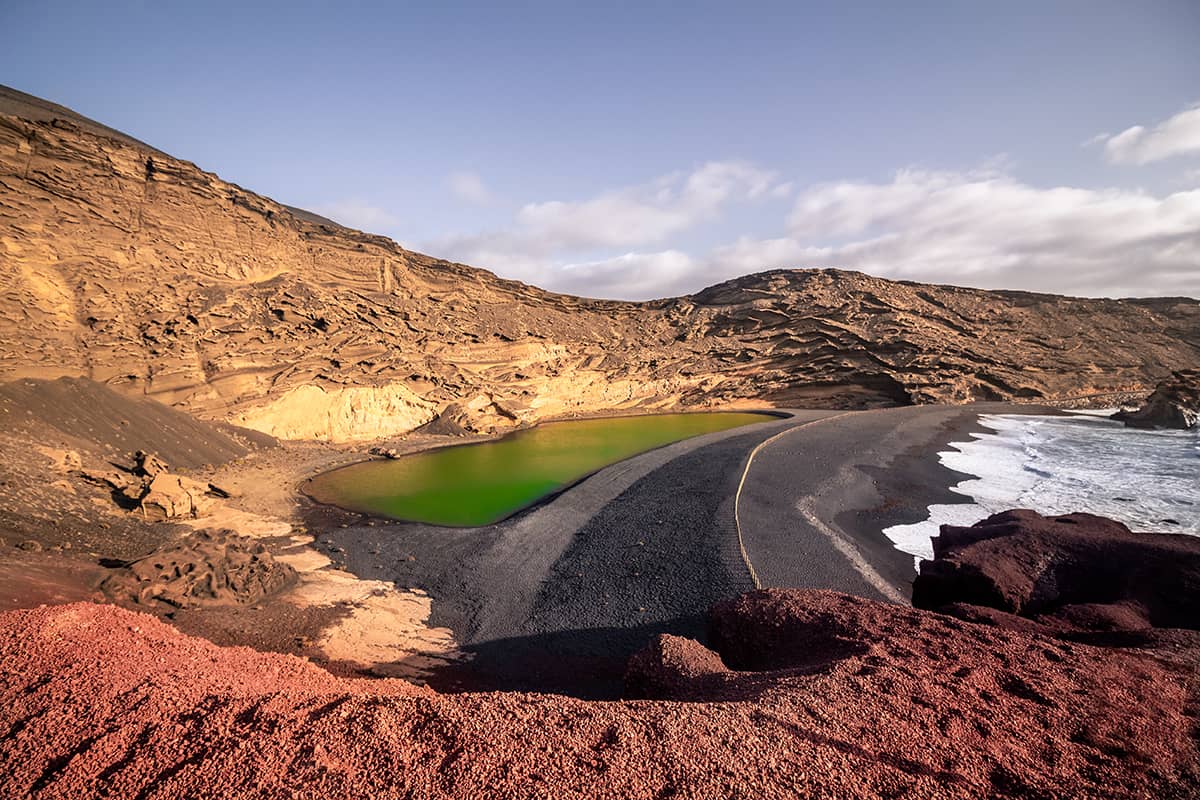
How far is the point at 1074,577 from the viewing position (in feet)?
19.6

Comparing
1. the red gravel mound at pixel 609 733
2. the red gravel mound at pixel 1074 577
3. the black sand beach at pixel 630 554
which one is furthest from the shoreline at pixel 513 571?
the red gravel mound at pixel 609 733

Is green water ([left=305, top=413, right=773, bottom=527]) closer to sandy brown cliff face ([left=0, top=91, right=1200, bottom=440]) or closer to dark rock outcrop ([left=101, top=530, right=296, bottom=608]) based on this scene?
sandy brown cliff face ([left=0, top=91, right=1200, bottom=440])

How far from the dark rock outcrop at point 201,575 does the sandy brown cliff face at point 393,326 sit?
10955mm

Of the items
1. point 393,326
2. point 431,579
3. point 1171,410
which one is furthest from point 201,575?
point 1171,410

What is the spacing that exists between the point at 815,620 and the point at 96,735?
5178 millimetres

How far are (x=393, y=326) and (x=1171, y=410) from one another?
37.2 metres

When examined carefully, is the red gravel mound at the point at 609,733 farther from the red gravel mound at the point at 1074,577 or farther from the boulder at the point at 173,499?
the boulder at the point at 173,499

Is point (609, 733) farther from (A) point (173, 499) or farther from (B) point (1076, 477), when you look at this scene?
(B) point (1076, 477)

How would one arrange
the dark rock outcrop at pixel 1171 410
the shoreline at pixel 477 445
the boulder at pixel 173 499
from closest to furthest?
the boulder at pixel 173 499
the shoreline at pixel 477 445
the dark rock outcrop at pixel 1171 410

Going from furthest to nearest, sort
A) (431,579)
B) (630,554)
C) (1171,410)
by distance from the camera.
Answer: (1171,410)
(630,554)
(431,579)

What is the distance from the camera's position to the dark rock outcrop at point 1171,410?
22500 millimetres

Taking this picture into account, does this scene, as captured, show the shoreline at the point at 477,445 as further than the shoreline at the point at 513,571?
Yes

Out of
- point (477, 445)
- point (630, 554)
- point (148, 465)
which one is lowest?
point (630, 554)

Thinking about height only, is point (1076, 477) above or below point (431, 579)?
above
